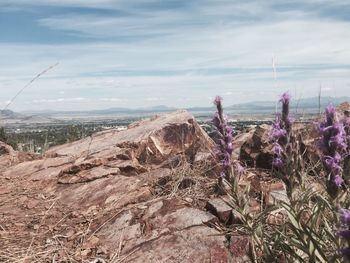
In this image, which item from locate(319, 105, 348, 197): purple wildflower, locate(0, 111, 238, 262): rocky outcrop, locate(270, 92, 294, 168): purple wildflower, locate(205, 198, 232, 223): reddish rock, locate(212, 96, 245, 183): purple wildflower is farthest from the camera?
locate(205, 198, 232, 223): reddish rock

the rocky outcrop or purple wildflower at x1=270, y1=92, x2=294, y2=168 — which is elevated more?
purple wildflower at x1=270, y1=92, x2=294, y2=168

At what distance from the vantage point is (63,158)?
10023 millimetres

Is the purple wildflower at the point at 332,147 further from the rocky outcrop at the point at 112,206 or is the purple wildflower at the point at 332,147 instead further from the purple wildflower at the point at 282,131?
the rocky outcrop at the point at 112,206

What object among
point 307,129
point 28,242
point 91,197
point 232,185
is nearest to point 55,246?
point 28,242

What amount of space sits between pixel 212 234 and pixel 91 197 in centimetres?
248

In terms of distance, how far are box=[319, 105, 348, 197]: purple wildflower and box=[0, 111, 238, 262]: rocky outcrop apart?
1.96 m

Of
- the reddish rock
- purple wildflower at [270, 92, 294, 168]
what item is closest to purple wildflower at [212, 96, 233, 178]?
purple wildflower at [270, 92, 294, 168]

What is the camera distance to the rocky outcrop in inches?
223

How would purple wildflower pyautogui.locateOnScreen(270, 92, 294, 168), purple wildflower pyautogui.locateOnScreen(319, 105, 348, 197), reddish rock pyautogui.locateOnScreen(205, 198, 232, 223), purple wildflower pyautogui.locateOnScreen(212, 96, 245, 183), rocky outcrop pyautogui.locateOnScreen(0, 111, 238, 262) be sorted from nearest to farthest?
purple wildflower pyautogui.locateOnScreen(319, 105, 348, 197) < purple wildflower pyautogui.locateOnScreen(270, 92, 294, 168) < purple wildflower pyautogui.locateOnScreen(212, 96, 245, 183) < rocky outcrop pyautogui.locateOnScreen(0, 111, 238, 262) < reddish rock pyautogui.locateOnScreen(205, 198, 232, 223)

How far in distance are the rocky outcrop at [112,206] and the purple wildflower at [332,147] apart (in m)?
1.96

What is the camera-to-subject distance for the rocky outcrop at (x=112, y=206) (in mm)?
5664

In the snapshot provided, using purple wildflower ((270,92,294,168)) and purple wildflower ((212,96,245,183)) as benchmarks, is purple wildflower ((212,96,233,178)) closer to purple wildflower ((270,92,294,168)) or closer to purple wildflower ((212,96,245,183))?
purple wildflower ((212,96,245,183))

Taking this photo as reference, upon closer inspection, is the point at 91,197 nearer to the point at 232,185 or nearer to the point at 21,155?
the point at 232,185

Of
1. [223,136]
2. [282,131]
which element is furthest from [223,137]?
[282,131]
